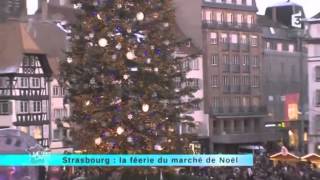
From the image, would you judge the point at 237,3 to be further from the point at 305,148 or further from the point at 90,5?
the point at 90,5

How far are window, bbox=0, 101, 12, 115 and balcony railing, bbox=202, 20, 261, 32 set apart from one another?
29953 mm

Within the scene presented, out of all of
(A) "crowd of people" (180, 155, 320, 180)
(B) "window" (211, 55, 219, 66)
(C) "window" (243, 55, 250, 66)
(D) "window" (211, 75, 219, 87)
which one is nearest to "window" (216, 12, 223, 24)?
(B) "window" (211, 55, 219, 66)

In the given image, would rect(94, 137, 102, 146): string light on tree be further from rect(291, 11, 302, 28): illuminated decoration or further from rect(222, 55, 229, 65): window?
rect(291, 11, 302, 28): illuminated decoration

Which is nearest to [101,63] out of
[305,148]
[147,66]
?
[147,66]

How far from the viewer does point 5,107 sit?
5109 centimetres

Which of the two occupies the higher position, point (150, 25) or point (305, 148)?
point (150, 25)

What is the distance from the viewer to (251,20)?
83.4 m

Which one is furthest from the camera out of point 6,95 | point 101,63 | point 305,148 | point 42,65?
point 305,148

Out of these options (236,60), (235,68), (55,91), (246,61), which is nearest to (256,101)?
(246,61)

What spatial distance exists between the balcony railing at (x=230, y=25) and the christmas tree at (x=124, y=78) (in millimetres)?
57421

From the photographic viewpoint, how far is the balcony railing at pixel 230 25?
77500 mm

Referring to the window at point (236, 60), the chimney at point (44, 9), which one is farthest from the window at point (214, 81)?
the chimney at point (44, 9)

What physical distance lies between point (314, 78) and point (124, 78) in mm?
46863

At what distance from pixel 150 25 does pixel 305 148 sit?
5212 centimetres
